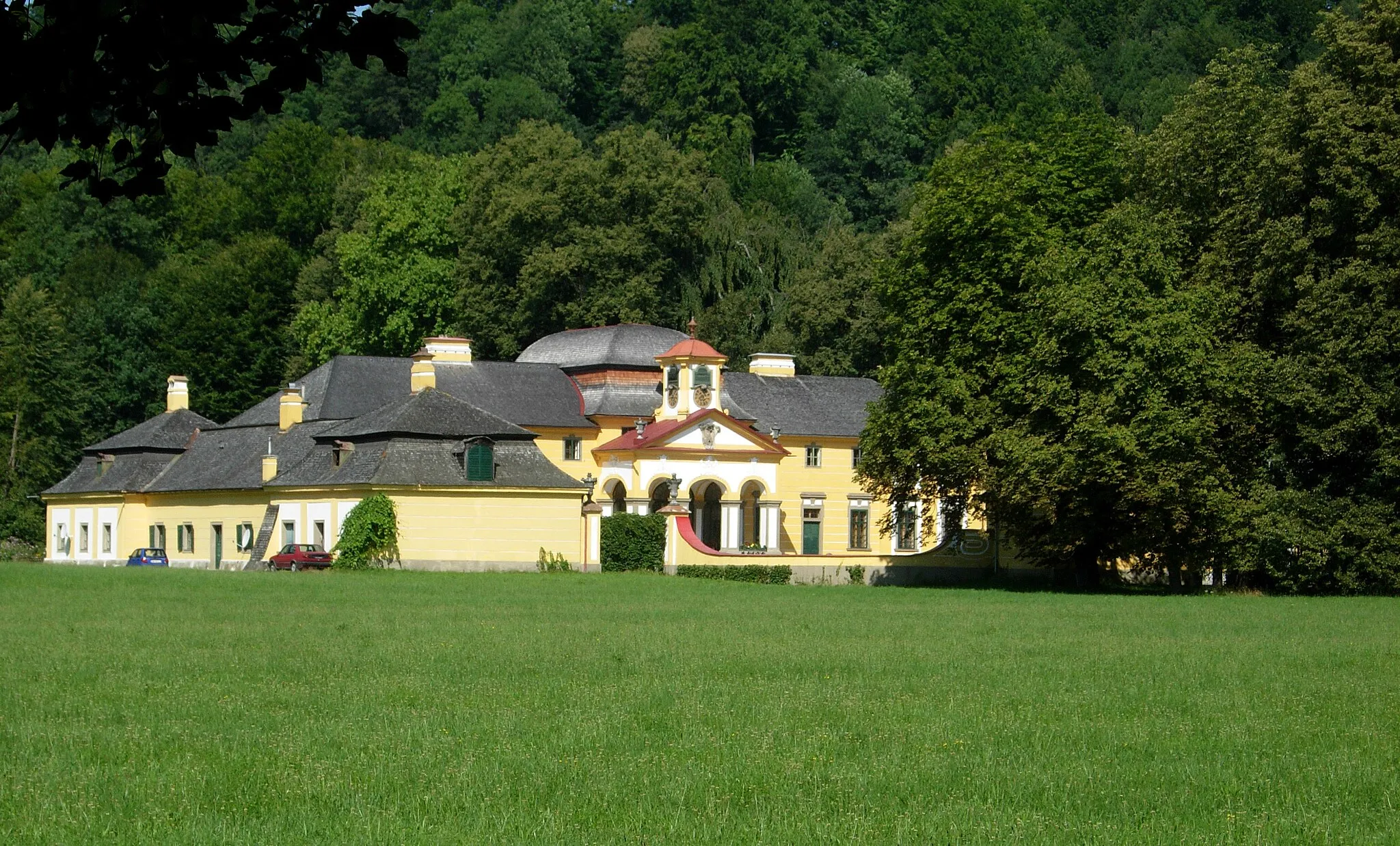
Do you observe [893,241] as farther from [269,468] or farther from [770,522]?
[269,468]

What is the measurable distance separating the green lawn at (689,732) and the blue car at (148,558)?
3814 centimetres

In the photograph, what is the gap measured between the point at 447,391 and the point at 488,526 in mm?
12292

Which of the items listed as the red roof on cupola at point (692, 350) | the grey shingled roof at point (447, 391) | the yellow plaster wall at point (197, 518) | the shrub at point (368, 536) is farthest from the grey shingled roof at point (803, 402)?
the yellow plaster wall at point (197, 518)

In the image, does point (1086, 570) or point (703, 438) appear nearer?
point (1086, 570)

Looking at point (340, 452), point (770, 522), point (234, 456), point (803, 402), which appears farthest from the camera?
point (803, 402)

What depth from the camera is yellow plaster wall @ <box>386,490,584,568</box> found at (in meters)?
63.6

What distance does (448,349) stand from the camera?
77.4 meters

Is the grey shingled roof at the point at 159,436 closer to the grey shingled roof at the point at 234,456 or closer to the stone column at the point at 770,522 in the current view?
the grey shingled roof at the point at 234,456

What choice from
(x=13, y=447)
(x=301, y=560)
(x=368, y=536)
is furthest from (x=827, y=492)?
(x=13, y=447)

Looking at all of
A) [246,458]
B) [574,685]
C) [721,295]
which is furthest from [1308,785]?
[721,295]

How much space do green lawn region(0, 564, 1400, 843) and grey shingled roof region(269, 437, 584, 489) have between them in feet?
95.2

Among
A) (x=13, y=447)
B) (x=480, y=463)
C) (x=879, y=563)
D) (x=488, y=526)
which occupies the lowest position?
(x=879, y=563)

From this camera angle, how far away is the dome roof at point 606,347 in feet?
262

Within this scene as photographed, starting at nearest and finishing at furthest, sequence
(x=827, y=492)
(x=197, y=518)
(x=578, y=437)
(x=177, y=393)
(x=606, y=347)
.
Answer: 1. (x=197, y=518)
2. (x=578, y=437)
3. (x=606, y=347)
4. (x=827, y=492)
5. (x=177, y=393)
